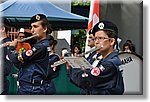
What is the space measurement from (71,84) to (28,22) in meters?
0.64

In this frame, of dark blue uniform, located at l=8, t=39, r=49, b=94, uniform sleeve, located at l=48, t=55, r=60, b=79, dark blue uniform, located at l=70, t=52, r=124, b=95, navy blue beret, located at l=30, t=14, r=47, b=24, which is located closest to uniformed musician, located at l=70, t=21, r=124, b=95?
dark blue uniform, located at l=70, t=52, r=124, b=95

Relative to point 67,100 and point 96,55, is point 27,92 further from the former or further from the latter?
point 96,55

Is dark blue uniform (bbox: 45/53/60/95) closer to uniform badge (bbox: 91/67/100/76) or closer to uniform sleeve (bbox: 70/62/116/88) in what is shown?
uniform sleeve (bbox: 70/62/116/88)

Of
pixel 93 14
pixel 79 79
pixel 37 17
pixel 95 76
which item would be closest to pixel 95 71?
pixel 95 76

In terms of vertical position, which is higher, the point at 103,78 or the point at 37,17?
the point at 37,17

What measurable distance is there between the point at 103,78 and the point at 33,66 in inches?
23.9

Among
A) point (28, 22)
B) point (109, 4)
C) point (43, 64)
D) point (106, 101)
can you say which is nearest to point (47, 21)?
point (28, 22)

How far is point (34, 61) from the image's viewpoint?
2785 millimetres

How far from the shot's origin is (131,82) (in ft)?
9.08

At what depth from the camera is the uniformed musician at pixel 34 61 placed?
2773 millimetres

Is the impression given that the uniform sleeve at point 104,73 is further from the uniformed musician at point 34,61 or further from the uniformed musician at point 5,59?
the uniformed musician at point 5,59

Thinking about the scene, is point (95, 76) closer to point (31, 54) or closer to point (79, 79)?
point (79, 79)

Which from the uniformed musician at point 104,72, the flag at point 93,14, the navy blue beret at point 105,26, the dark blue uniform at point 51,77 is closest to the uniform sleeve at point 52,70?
the dark blue uniform at point 51,77

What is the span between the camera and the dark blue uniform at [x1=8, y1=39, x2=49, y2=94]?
2.77 meters
